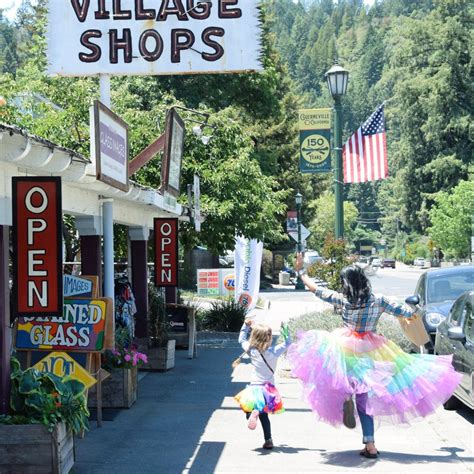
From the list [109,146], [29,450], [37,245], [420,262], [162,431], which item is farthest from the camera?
[420,262]

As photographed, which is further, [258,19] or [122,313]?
[122,313]

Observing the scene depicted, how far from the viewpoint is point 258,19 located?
12594 mm

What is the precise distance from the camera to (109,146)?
9.85 m

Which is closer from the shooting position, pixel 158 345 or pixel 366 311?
pixel 366 311

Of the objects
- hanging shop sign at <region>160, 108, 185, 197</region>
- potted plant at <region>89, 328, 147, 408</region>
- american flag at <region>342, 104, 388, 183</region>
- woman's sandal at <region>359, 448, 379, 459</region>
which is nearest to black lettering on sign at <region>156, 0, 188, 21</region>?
hanging shop sign at <region>160, 108, 185, 197</region>

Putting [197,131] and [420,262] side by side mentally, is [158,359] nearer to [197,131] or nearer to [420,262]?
[197,131]

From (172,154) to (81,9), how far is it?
2506mm

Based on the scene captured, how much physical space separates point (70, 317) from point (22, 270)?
2.11 metres

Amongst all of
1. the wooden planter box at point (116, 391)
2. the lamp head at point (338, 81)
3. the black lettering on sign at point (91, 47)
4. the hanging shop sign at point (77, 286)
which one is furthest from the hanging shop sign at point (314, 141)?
the hanging shop sign at point (77, 286)

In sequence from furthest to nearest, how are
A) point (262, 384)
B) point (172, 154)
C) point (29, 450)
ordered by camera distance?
1. point (172, 154)
2. point (262, 384)
3. point (29, 450)

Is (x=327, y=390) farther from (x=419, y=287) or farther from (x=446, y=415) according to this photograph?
(x=419, y=287)

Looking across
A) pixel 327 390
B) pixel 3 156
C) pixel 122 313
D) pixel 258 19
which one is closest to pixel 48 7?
pixel 258 19

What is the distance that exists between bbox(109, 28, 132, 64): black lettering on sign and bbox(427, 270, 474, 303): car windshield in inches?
245

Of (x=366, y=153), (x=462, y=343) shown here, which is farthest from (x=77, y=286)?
(x=366, y=153)
